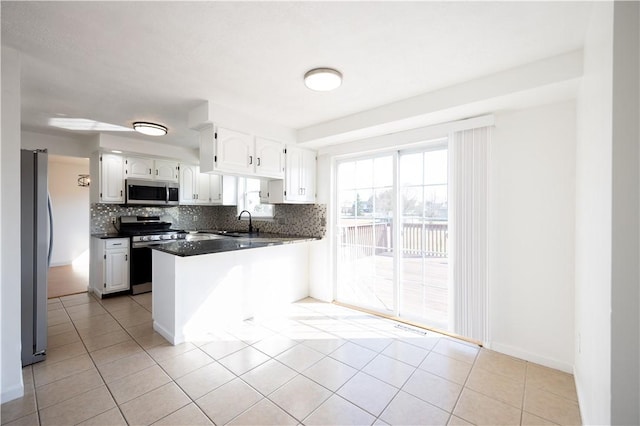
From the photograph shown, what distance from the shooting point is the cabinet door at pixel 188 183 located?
5047 mm

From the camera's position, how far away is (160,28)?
1598 millimetres

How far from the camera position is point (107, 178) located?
4.17 meters

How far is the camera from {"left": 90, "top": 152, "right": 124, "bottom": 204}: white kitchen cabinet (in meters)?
4.11

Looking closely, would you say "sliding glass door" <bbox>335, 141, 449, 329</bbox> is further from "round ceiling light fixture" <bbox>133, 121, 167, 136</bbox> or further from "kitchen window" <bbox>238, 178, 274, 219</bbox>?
"round ceiling light fixture" <bbox>133, 121, 167, 136</bbox>

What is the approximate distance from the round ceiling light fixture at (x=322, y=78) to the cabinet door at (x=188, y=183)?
379cm

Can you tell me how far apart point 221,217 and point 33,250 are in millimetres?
3612

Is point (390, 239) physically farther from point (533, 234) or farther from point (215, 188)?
point (215, 188)

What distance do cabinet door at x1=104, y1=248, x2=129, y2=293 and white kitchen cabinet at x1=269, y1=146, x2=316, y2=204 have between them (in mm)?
2505

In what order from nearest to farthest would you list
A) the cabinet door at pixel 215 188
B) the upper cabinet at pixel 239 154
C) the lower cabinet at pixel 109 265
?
the upper cabinet at pixel 239 154
the lower cabinet at pixel 109 265
the cabinet door at pixel 215 188

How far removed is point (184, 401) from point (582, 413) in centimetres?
256

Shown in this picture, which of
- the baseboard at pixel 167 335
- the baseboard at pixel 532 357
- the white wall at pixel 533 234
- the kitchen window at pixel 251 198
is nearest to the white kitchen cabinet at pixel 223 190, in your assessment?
the kitchen window at pixel 251 198

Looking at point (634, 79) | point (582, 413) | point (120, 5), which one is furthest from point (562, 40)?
point (120, 5)

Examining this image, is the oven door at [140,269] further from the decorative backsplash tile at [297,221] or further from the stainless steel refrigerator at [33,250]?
the stainless steel refrigerator at [33,250]

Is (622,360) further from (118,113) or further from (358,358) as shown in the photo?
(118,113)
